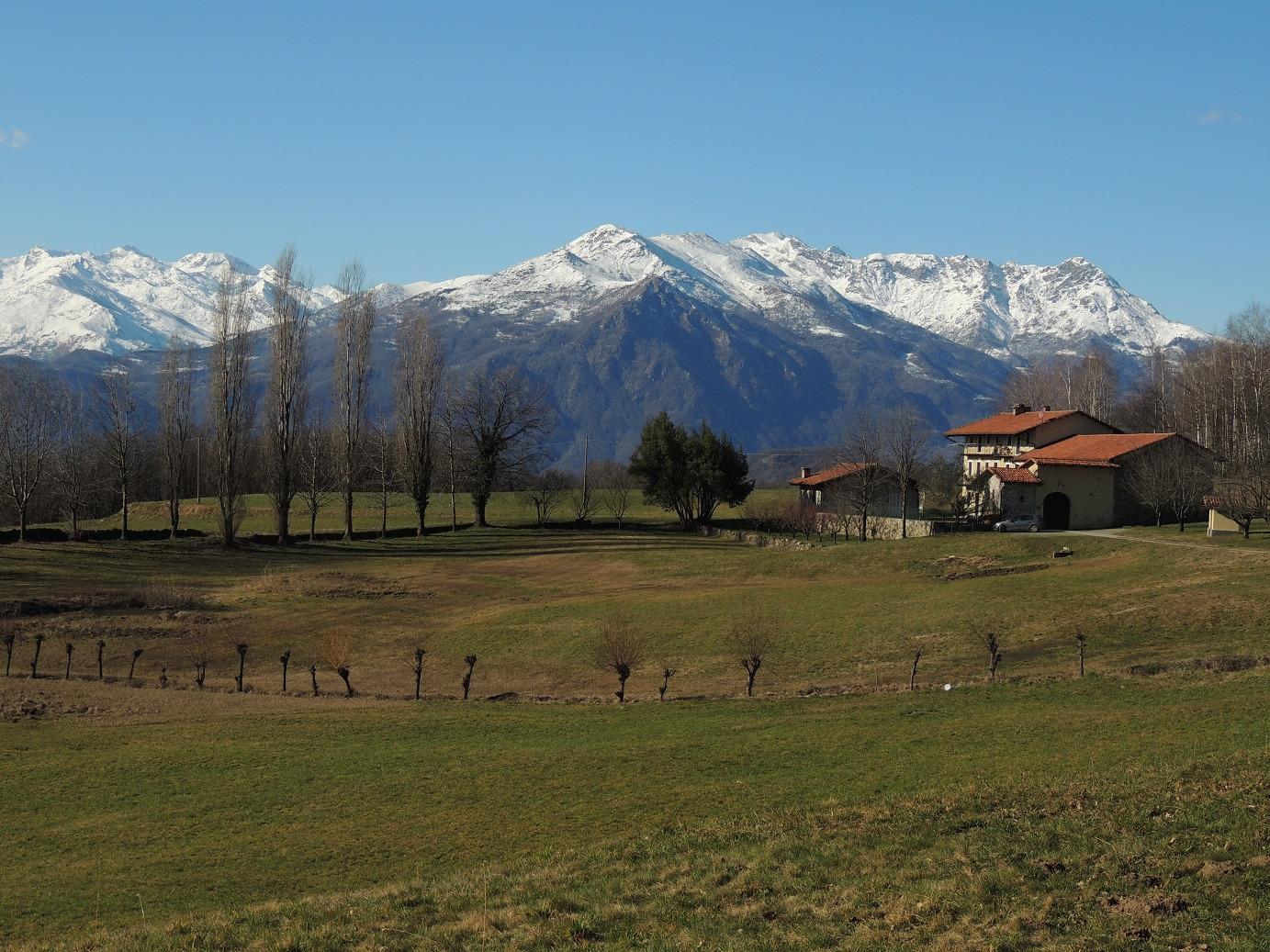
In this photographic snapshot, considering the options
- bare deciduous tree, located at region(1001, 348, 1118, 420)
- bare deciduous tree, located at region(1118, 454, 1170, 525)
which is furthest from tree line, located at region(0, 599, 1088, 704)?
bare deciduous tree, located at region(1001, 348, 1118, 420)

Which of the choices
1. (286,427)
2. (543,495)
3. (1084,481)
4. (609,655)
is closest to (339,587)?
(286,427)

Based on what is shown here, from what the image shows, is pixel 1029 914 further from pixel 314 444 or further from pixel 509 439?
pixel 509 439

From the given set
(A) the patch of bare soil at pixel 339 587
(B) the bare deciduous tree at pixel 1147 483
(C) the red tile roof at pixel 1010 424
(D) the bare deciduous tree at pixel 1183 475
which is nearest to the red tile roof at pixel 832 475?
(C) the red tile roof at pixel 1010 424

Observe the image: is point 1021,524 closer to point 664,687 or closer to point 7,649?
point 664,687

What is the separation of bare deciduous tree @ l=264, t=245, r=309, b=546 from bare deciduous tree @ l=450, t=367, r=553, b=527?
62.1 feet

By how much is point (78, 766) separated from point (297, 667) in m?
19.9

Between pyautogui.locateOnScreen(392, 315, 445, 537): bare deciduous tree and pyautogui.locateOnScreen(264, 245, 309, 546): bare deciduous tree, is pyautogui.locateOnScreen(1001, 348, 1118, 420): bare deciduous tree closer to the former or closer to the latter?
pyautogui.locateOnScreen(392, 315, 445, 537): bare deciduous tree

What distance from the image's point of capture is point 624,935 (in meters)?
15.0

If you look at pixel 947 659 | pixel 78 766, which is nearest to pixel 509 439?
pixel 947 659

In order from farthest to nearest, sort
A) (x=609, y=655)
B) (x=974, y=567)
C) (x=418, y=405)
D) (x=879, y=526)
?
(x=418, y=405) < (x=879, y=526) < (x=974, y=567) < (x=609, y=655)

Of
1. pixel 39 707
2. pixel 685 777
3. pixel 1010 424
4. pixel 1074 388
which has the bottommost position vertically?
pixel 39 707

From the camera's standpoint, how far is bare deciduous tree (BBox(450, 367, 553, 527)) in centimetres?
11425

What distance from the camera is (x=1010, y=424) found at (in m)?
104

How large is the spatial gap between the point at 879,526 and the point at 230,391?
5350 centimetres
